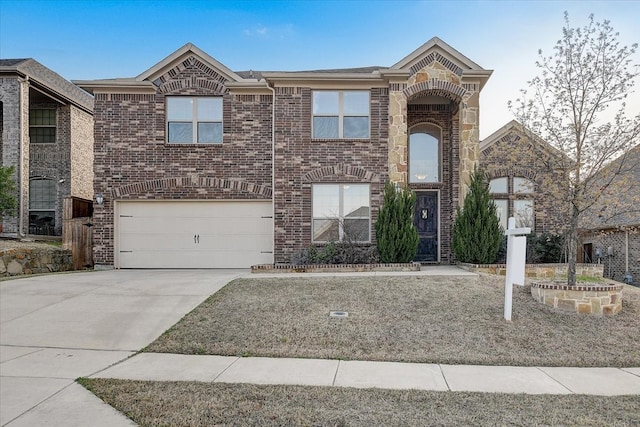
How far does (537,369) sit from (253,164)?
9.66 metres

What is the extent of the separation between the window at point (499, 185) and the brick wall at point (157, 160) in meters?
7.82

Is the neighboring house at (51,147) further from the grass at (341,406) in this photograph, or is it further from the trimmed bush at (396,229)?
the grass at (341,406)

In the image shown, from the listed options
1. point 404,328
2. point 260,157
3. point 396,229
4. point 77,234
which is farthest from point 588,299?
point 77,234

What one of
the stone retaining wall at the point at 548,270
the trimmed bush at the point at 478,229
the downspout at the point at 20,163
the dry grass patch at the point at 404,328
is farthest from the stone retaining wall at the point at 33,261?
the stone retaining wall at the point at 548,270

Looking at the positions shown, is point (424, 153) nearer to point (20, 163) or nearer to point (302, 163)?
point (302, 163)

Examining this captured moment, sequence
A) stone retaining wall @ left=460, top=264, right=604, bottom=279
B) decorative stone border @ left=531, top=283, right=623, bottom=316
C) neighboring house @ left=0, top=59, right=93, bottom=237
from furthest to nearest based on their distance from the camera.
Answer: neighboring house @ left=0, top=59, right=93, bottom=237
stone retaining wall @ left=460, top=264, right=604, bottom=279
decorative stone border @ left=531, top=283, right=623, bottom=316

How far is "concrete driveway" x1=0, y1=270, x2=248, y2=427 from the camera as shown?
406 cm

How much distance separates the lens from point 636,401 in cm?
425

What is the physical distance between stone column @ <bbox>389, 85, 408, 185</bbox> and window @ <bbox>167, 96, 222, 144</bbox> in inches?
204

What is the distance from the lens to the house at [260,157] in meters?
12.5

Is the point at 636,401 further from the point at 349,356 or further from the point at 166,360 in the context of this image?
the point at 166,360

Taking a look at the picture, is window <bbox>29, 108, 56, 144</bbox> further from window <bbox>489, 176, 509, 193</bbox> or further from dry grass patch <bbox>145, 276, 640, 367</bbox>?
window <bbox>489, 176, 509, 193</bbox>

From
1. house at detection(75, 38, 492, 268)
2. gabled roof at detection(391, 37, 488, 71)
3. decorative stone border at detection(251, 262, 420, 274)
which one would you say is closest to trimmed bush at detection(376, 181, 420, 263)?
decorative stone border at detection(251, 262, 420, 274)

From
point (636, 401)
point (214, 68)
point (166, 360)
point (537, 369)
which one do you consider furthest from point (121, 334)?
point (214, 68)
